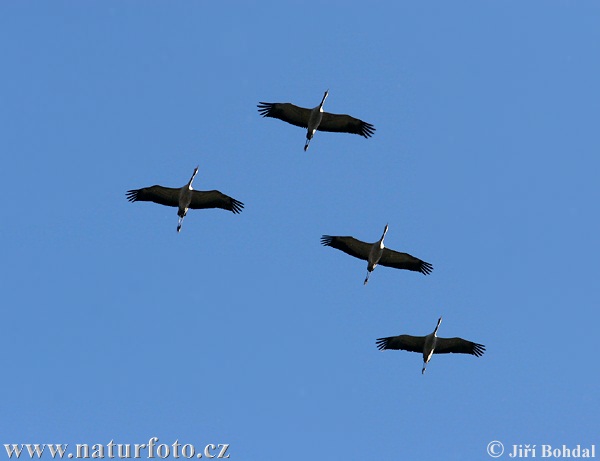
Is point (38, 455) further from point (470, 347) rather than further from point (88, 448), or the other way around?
point (470, 347)

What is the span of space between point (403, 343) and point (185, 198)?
1175 centimetres

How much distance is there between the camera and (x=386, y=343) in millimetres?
49406

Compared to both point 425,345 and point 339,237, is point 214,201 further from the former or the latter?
point 425,345

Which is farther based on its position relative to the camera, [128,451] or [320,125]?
[320,125]

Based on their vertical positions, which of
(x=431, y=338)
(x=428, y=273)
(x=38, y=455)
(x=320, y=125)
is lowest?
(x=38, y=455)

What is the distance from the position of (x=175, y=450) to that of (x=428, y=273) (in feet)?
50.9

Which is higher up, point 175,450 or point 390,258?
point 390,258

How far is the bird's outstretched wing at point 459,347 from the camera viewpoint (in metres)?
48.9

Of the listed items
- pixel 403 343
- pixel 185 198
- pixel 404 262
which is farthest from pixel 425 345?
pixel 185 198

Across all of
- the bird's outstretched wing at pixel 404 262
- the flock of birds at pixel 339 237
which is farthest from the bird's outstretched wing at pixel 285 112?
the bird's outstretched wing at pixel 404 262

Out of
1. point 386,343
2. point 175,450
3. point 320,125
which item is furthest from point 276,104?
point 175,450

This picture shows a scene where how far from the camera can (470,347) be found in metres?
49.2

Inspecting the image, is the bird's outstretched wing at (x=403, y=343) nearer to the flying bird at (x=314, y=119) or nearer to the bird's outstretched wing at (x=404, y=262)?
the bird's outstretched wing at (x=404, y=262)

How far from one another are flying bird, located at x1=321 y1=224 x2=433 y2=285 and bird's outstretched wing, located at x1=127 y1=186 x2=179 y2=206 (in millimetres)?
6792
